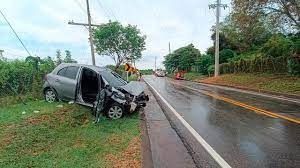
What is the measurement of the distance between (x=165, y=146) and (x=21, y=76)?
11870mm

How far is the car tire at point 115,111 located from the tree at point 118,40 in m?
34.5

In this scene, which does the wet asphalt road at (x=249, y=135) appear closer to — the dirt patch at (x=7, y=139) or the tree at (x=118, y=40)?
the dirt patch at (x=7, y=139)

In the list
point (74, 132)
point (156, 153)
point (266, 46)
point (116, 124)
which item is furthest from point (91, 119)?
point (266, 46)

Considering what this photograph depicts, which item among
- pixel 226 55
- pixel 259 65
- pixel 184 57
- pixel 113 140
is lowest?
pixel 113 140

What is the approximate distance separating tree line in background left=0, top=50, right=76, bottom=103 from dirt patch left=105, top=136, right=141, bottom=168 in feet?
35.4

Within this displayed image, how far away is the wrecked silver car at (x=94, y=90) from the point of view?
41.4 ft

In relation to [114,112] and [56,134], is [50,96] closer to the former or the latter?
[114,112]

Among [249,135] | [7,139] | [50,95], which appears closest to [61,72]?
[50,95]

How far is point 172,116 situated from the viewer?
45.6 feet

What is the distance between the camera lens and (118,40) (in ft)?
159

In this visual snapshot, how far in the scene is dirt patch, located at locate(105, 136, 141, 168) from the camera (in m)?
7.04

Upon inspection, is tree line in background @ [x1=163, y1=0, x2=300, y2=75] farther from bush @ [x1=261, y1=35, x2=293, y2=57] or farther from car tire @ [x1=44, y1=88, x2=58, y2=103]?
car tire @ [x1=44, y1=88, x2=58, y2=103]

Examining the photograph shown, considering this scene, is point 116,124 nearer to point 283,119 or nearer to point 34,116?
point 34,116

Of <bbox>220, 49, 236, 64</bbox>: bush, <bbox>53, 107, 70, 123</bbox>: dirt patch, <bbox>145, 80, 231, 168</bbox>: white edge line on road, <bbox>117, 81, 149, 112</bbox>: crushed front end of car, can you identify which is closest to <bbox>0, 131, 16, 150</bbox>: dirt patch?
<bbox>53, 107, 70, 123</bbox>: dirt patch
